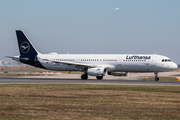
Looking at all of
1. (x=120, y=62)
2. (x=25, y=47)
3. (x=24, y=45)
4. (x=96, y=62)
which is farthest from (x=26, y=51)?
(x=120, y=62)

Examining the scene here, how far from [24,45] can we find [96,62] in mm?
14387

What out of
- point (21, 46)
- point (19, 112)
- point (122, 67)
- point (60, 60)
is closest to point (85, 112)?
point (19, 112)

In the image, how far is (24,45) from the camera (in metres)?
54.1

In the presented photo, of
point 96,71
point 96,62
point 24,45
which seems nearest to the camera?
point 96,71

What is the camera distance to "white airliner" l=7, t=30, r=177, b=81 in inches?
1870

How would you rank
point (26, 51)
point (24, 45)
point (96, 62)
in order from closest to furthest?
1. point (96, 62)
2. point (26, 51)
3. point (24, 45)

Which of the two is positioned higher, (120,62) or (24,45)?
(24,45)

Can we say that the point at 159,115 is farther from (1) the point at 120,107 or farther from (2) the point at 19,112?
(2) the point at 19,112

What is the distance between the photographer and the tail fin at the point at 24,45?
5384 centimetres

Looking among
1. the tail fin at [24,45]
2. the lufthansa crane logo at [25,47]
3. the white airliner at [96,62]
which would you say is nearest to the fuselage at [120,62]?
the white airliner at [96,62]

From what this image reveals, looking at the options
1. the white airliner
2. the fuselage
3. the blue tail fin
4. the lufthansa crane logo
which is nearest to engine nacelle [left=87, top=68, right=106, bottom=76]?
the white airliner

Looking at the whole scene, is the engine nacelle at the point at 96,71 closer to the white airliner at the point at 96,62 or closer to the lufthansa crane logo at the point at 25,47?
the white airliner at the point at 96,62

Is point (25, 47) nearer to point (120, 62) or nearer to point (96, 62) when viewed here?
point (96, 62)

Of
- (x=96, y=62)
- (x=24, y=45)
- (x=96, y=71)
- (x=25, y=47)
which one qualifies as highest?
(x=24, y=45)
